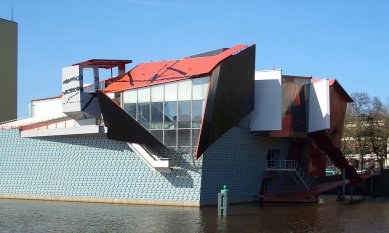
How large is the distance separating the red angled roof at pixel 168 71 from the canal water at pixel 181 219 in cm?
758

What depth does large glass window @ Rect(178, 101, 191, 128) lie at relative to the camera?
30797 mm

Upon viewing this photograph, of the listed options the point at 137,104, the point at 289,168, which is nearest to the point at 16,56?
the point at 137,104

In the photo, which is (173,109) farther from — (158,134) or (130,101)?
(130,101)

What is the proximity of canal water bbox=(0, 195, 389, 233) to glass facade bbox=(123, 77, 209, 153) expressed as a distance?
4192 mm

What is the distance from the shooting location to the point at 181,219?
24.2 meters

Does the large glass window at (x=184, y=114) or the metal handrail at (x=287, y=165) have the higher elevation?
the large glass window at (x=184, y=114)

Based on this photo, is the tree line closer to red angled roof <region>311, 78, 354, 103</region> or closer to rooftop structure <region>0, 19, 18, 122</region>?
red angled roof <region>311, 78, 354, 103</region>

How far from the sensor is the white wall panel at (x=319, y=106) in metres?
37.2

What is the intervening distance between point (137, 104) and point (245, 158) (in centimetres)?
842

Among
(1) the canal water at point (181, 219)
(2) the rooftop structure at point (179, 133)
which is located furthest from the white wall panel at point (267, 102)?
(1) the canal water at point (181, 219)

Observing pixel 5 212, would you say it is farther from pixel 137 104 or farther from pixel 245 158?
pixel 245 158

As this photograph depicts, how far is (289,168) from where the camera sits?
3772cm

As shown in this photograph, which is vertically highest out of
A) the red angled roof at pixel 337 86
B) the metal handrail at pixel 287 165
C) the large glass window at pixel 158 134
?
the red angled roof at pixel 337 86

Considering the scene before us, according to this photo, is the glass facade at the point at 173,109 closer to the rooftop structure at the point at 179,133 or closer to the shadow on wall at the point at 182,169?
the rooftop structure at the point at 179,133
